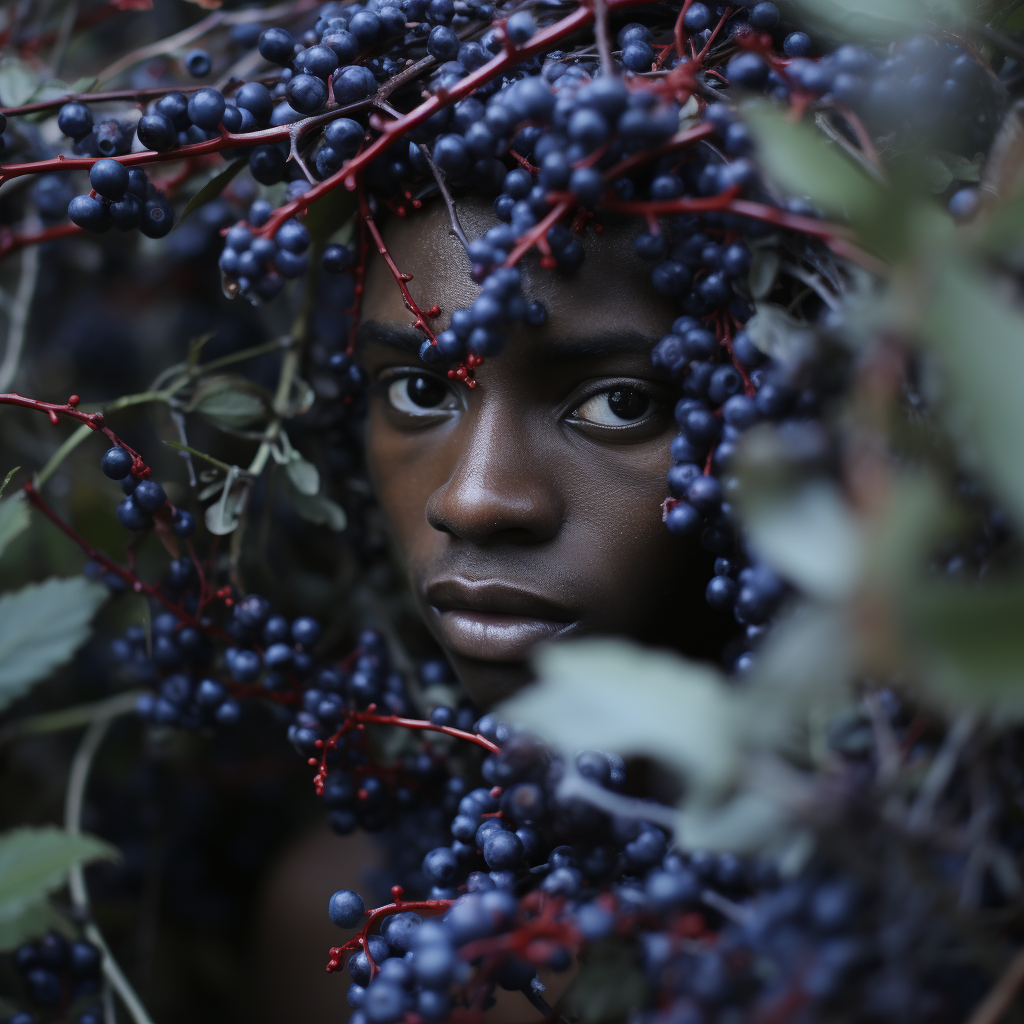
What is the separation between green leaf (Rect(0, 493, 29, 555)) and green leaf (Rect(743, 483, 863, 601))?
17.2 inches

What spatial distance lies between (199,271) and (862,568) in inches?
49.2

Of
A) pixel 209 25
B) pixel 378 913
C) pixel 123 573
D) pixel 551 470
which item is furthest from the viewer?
pixel 209 25

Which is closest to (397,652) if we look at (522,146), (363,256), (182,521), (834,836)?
(182,521)

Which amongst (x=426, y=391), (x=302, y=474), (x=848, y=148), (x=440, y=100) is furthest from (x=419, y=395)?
(x=848, y=148)

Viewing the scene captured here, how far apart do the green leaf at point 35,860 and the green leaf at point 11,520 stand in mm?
173

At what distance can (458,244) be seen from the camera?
0.69 m

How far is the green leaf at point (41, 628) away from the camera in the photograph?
587 millimetres

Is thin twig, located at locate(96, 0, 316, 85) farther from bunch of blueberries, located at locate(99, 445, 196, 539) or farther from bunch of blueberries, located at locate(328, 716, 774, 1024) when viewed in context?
bunch of blueberries, located at locate(328, 716, 774, 1024)

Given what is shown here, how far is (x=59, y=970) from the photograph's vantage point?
786 millimetres

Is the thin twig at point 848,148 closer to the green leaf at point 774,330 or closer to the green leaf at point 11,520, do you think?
the green leaf at point 774,330

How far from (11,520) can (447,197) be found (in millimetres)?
354

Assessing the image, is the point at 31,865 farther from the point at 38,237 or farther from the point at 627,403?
the point at 38,237

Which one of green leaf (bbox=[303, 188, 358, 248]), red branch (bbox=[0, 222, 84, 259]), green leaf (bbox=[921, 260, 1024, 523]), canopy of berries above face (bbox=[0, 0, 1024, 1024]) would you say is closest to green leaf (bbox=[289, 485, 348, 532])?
canopy of berries above face (bbox=[0, 0, 1024, 1024])

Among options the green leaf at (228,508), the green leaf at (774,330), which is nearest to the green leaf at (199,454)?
the green leaf at (228,508)
